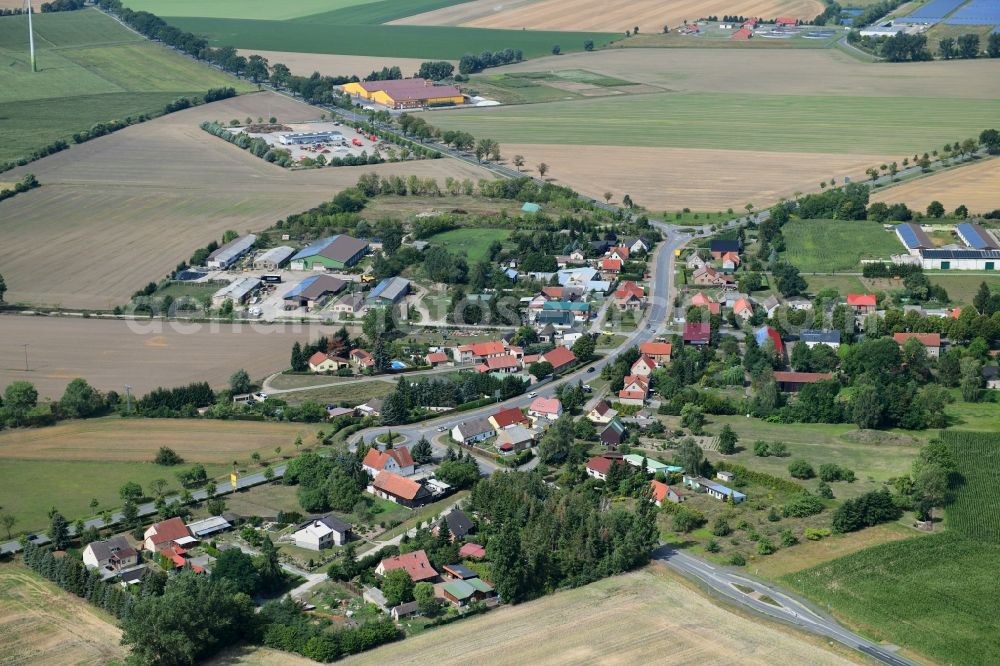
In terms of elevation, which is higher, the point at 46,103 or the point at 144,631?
the point at 46,103

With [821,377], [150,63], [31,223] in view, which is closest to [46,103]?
[150,63]

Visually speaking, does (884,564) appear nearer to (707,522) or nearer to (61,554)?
(707,522)

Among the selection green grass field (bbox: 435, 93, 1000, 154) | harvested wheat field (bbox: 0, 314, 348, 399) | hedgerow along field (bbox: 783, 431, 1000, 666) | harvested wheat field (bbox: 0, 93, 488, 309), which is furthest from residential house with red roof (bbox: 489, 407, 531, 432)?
green grass field (bbox: 435, 93, 1000, 154)

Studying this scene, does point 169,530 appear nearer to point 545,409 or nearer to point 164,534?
point 164,534

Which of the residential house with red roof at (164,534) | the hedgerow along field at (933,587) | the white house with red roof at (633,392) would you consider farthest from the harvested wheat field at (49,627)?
the white house with red roof at (633,392)

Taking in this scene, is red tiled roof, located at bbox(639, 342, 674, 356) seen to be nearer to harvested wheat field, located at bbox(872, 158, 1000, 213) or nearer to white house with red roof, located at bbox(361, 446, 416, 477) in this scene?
white house with red roof, located at bbox(361, 446, 416, 477)

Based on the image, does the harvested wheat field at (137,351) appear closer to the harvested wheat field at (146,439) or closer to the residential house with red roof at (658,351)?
the harvested wheat field at (146,439)

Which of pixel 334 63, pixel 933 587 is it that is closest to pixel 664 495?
pixel 933 587
